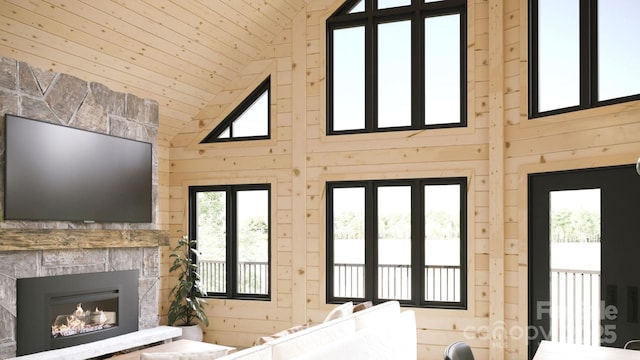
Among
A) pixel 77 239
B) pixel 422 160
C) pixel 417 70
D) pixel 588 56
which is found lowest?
pixel 77 239

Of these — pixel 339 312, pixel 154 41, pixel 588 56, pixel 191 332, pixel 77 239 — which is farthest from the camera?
pixel 191 332

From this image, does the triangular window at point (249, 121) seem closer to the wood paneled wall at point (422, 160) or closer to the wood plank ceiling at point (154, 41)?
the wood paneled wall at point (422, 160)

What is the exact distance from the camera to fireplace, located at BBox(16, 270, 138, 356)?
4855 millimetres

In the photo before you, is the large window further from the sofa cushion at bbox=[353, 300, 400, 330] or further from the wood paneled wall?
the sofa cushion at bbox=[353, 300, 400, 330]

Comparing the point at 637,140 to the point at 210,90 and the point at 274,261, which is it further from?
the point at 210,90

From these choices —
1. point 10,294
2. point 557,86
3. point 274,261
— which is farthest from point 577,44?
point 10,294

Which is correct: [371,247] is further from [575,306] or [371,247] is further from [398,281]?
[575,306]

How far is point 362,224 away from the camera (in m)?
6.59

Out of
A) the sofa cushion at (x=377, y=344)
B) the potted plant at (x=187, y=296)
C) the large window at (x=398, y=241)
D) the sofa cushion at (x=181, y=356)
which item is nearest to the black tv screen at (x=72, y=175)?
the potted plant at (x=187, y=296)

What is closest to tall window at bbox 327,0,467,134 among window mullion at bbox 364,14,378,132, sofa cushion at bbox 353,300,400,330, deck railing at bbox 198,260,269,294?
window mullion at bbox 364,14,378,132

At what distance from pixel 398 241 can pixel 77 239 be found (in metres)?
3.24

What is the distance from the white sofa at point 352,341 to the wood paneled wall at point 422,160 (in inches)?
68.2

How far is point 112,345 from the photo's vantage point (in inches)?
213

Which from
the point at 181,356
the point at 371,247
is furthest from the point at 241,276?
the point at 181,356
